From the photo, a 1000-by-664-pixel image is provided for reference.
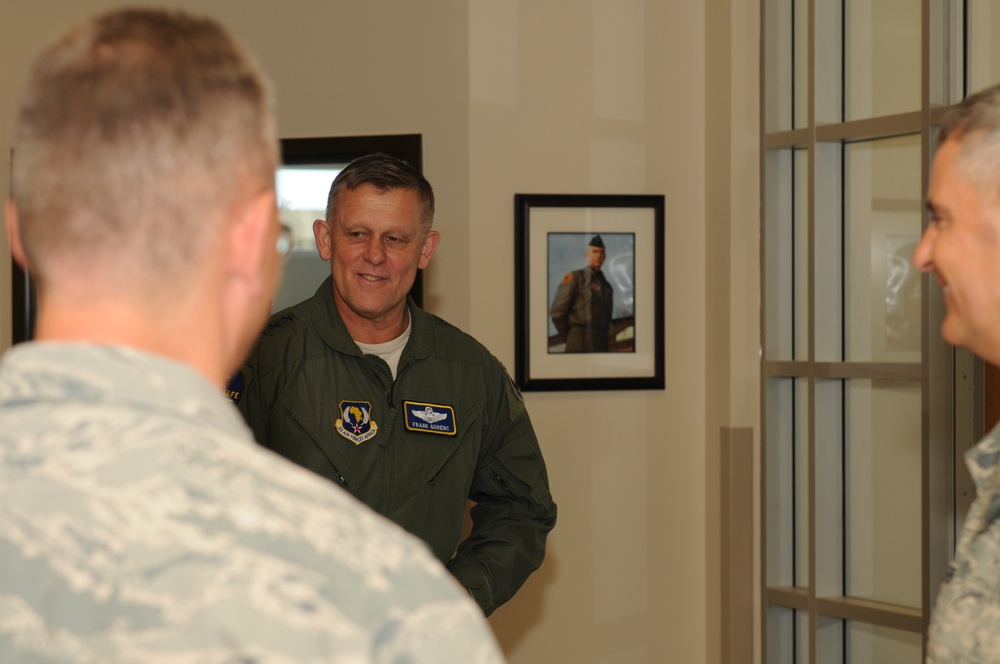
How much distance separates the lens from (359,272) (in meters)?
2.54

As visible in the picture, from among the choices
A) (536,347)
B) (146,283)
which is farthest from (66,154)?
(536,347)

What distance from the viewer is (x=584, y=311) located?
372cm

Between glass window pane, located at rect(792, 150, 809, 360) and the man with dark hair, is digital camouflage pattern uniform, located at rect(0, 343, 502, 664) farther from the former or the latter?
glass window pane, located at rect(792, 150, 809, 360)

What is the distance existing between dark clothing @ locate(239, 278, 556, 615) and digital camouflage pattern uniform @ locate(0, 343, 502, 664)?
1.73 meters

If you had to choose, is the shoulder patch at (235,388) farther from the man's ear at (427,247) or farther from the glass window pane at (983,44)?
the glass window pane at (983,44)

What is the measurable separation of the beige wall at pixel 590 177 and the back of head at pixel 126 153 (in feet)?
9.24

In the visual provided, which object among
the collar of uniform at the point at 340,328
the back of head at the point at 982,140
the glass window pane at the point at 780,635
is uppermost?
the back of head at the point at 982,140

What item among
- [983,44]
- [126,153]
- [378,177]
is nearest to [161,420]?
[126,153]

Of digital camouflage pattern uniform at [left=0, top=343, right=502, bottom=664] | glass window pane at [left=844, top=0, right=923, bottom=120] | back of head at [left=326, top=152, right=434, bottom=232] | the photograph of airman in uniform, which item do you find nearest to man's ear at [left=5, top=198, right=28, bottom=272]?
digital camouflage pattern uniform at [left=0, top=343, right=502, bottom=664]

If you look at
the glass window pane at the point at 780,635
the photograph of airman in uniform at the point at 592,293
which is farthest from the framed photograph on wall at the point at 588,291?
the glass window pane at the point at 780,635

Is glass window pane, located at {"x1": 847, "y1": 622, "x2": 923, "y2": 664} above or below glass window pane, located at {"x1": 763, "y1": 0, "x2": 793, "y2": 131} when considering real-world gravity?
below

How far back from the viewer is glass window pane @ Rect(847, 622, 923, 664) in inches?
131

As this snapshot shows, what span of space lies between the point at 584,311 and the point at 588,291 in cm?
7

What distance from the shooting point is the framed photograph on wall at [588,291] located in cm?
366
